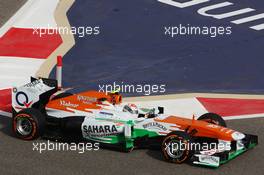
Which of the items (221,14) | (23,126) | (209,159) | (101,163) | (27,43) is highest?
(221,14)

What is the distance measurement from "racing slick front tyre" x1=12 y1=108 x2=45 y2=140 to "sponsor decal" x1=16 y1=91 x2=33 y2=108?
0.48m

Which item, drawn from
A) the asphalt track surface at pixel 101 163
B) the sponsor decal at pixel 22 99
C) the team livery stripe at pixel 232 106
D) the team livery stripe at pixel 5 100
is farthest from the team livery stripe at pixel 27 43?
the asphalt track surface at pixel 101 163

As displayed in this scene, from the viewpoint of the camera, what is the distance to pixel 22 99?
46.9 ft

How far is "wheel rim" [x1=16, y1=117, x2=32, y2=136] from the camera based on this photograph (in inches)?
541

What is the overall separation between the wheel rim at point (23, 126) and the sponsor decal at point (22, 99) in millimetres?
584

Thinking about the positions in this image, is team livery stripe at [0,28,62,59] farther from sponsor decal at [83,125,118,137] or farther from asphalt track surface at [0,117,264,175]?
sponsor decal at [83,125,118,137]

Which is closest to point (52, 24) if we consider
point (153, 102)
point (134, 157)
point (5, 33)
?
point (5, 33)

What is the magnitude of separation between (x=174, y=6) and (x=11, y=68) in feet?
22.6

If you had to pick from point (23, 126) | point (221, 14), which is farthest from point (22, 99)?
point (221, 14)

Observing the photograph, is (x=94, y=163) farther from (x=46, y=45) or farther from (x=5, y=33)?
(x=5, y=33)

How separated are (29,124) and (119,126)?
6.44 feet

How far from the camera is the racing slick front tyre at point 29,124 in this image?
44.5 ft

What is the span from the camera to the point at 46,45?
20.1 metres

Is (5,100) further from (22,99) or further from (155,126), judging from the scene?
(155,126)
